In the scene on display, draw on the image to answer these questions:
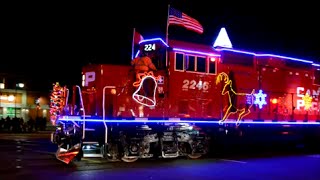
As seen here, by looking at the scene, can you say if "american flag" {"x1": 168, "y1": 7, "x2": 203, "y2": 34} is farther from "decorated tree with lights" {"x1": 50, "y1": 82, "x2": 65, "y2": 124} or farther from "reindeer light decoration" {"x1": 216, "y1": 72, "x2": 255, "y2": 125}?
"decorated tree with lights" {"x1": 50, "y1": 82, "x2": 65, "y2": 124}

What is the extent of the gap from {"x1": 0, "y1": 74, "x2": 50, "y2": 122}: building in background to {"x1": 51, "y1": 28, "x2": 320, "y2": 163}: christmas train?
139ft

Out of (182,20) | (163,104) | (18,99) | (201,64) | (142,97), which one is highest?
(182,20)

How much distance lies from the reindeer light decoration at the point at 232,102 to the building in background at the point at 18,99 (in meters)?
42.4

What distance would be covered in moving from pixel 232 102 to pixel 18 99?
47374mm

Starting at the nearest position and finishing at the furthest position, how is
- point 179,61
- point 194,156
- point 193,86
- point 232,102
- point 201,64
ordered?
point 179,61
point 194,156
point 193,86
point 201,64
point 232,102

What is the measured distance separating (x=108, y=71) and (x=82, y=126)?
2.27m

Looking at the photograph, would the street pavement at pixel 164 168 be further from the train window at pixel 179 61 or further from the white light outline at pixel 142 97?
the train window at pixel 179 61

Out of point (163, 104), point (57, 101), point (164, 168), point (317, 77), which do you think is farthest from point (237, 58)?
point (57, 101)

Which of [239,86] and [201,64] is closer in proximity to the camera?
→ [201,64]

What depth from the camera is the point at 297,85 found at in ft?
70.3

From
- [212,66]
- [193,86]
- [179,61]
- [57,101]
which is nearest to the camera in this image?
[57,101]

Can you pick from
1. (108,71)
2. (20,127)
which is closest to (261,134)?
(108,71)

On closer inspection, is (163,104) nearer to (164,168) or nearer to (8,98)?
(164,168)

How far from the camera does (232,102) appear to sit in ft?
60.2
